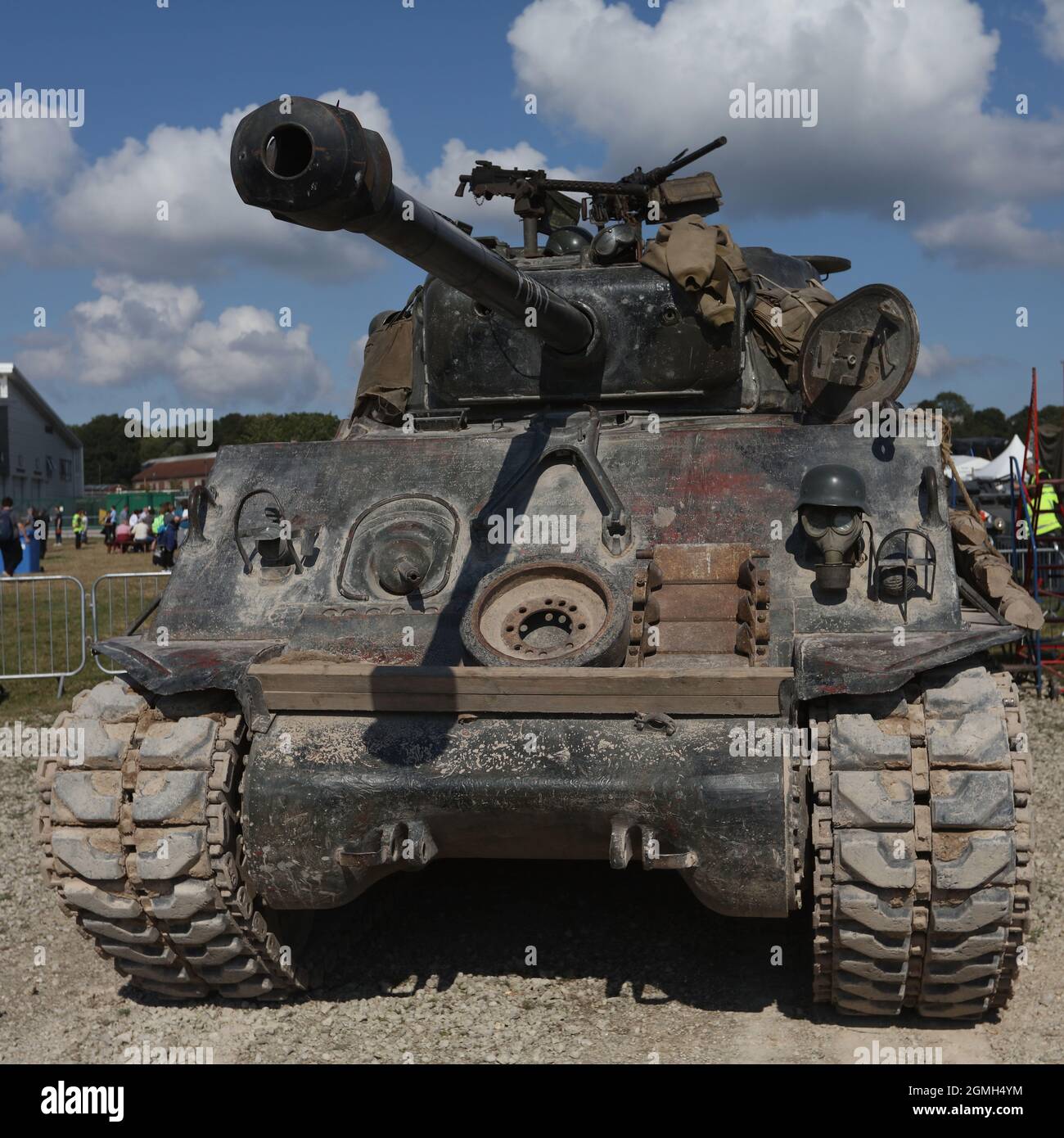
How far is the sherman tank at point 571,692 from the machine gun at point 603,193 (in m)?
2.09

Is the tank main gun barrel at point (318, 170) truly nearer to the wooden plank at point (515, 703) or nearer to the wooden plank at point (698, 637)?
the wooden plank at point (515, 703)

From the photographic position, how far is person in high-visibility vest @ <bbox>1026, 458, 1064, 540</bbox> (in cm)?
1484

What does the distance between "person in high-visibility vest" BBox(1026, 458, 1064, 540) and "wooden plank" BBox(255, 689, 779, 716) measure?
9.62 m

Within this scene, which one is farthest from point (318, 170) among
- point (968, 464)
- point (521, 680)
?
point (968, 464)

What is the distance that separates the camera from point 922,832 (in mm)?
5336

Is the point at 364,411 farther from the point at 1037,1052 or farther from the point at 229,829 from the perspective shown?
the point at 1037,1052

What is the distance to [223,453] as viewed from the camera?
7.44m

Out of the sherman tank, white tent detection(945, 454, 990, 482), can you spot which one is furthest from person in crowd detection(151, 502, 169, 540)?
the sherman tank

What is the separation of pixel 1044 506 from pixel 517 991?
14339mm

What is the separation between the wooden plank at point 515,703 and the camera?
18.1 ft

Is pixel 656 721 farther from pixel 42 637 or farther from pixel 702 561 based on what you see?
pixel 42 637

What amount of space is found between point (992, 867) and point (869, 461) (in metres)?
2.12

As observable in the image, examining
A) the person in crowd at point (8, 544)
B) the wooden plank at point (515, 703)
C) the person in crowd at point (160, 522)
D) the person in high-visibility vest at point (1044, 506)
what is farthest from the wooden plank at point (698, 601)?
the person in crowd at point (160, 522)

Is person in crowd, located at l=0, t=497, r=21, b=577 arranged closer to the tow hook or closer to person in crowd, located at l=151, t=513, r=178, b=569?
person in crowd, located at l=151, t=513, r=178, b=569
